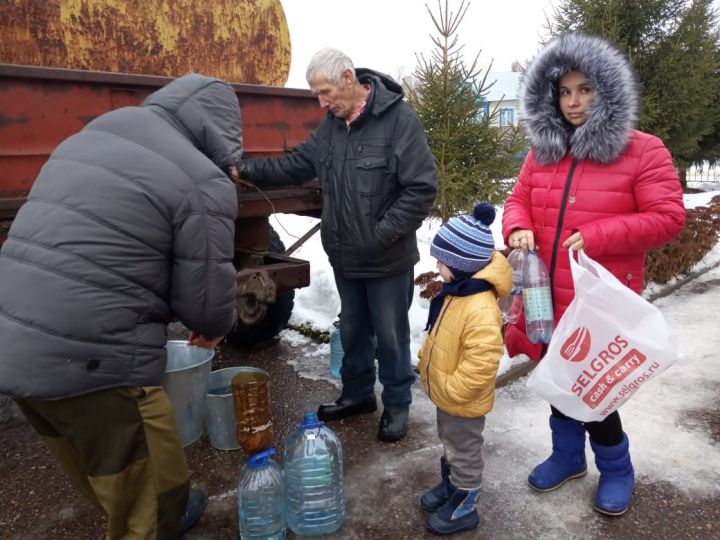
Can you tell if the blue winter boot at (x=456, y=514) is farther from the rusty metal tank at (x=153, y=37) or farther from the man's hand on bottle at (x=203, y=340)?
the rusty metal tank at (x=153, y=37)

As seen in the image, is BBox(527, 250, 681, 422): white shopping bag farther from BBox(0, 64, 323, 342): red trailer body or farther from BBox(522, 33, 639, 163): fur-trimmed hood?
BBox(0, 64, 323, 342): red trailer body

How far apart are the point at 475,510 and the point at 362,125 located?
1.96 m

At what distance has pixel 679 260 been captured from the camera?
257 inches

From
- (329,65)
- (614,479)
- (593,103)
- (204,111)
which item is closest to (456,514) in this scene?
(614,479)

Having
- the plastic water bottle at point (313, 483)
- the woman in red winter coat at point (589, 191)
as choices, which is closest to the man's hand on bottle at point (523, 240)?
the woman in red winter coat at point (589, 191)

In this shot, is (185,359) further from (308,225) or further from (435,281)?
(308,225)

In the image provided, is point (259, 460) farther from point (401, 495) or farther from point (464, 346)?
point (464, 346)

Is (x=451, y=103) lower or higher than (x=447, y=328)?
higher

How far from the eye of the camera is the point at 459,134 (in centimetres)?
589

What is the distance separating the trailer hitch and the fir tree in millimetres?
3283

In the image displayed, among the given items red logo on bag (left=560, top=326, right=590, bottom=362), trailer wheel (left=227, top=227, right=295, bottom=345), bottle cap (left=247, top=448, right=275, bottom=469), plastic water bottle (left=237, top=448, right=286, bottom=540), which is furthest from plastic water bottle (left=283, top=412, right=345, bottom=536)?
trailer wheel (left=227, top=227, right=295, bottom=345)

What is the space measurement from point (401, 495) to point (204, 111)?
1959mm

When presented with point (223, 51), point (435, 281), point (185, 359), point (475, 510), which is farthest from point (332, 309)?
point (475, 510)

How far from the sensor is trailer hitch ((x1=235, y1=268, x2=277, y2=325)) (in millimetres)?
2986
